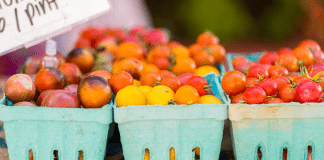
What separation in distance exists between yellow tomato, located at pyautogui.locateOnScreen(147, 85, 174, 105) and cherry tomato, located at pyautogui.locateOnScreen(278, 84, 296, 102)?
1.64ft

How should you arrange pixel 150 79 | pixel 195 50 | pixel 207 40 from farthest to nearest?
pixel 207 40 < pixel 195 50 < pixel 150 79

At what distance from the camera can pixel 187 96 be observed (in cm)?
134

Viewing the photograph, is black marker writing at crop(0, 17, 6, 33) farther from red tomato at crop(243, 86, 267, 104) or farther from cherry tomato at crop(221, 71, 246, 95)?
red tomato at crop(243, 86, 267, 104)

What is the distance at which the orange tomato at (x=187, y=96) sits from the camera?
1.34m

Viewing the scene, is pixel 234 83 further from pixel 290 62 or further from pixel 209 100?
pixel 290 62

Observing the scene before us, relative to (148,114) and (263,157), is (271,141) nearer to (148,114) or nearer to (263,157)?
(263,157)

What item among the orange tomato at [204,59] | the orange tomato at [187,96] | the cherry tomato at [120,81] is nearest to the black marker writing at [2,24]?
the cherry tomato at [120,81]

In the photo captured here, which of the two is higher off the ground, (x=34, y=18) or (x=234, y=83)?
(x=34, y=18)

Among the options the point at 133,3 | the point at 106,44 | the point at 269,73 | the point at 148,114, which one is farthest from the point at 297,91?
the point at 133,3

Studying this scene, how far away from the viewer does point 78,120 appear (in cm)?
131

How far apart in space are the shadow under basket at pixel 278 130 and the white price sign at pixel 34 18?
3.68ft

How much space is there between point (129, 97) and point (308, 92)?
2.49 ft

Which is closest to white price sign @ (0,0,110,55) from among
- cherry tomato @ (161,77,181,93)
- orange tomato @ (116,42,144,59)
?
orange tomato @ (116,42,144,59)

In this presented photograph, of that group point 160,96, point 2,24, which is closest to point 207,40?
point 160,96
